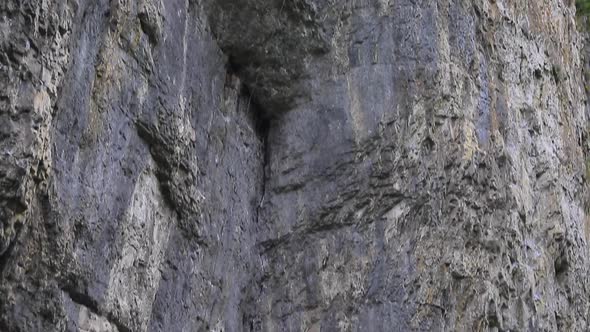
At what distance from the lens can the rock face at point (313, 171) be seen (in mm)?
5805

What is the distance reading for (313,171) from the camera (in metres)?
7.55

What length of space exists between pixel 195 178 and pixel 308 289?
1.24 meters

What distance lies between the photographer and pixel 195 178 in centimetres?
665

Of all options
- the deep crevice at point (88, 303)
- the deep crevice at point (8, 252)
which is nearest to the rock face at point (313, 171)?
the deep crevice at point (88, 303)

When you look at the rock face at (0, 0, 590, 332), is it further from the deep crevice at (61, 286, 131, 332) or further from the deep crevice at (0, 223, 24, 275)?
the deep crevice at (0, 223, 24, 275)

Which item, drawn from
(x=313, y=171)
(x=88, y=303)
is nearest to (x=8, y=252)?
(x=88, y=303)

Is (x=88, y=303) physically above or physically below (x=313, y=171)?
below

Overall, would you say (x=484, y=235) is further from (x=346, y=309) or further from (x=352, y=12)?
(x=352, y=12)

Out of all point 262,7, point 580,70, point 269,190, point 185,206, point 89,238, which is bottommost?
point 89,238

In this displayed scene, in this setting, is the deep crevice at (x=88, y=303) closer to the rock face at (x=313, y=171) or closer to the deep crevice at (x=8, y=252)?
the rock face at (x=313, y=171)

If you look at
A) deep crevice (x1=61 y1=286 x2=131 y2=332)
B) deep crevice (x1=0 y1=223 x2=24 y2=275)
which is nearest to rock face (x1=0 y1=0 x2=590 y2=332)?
deep crevice (x1=61 y1=286 x2=131 y2=332)

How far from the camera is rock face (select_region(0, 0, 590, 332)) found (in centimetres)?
580

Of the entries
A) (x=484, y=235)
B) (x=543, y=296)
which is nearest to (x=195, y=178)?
(x=484, y=235)

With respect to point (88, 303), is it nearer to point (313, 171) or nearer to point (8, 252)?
point (8, 252)
